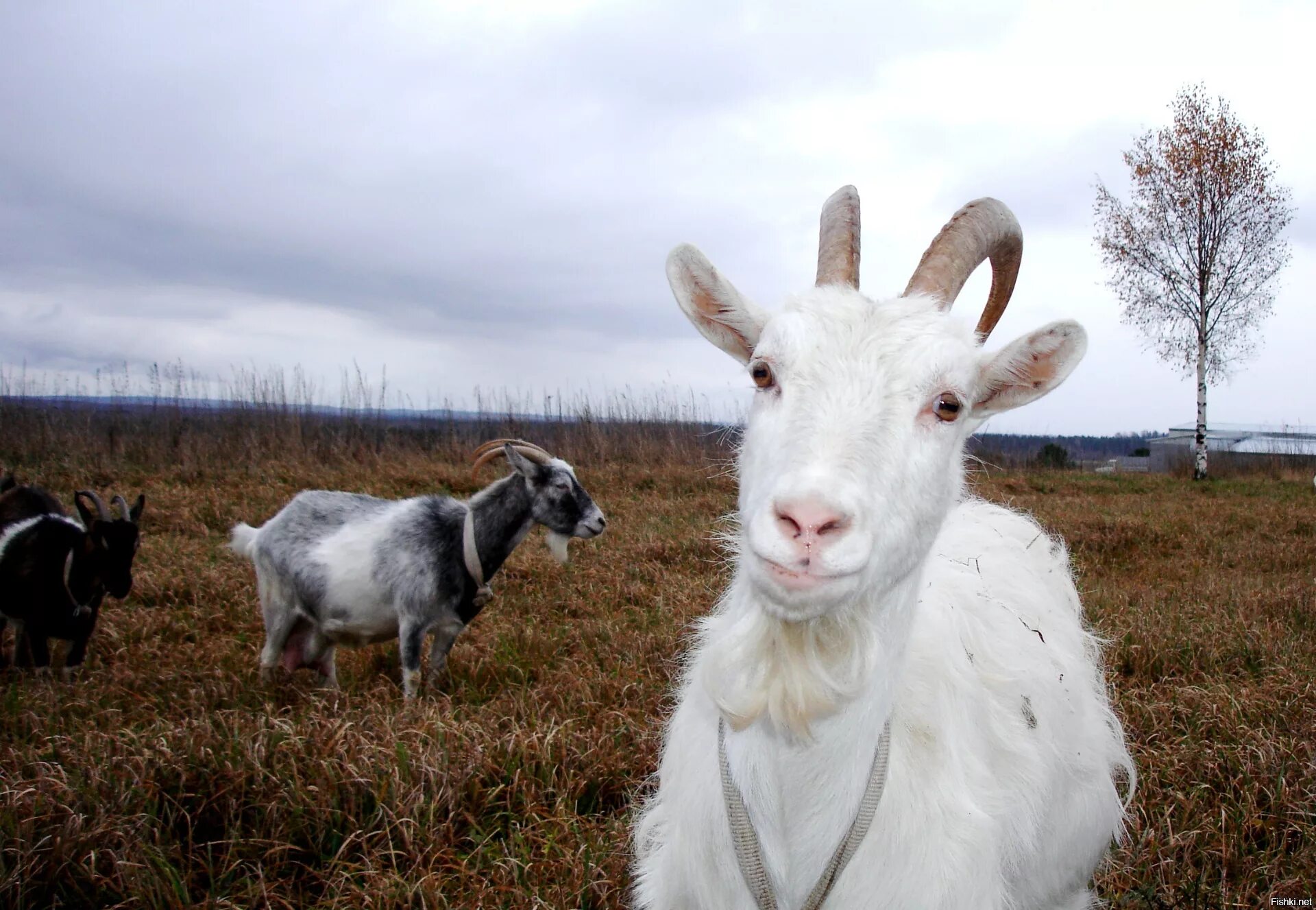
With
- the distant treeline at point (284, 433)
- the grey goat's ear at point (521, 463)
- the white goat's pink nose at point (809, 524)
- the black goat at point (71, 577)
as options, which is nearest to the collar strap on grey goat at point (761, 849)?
the white goat's pink nose at point (809, 524)

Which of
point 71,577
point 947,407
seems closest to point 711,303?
point 947,407

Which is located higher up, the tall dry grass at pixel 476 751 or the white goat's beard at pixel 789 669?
the white goat's beard at pixel 789 669

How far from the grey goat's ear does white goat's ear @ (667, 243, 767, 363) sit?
345 cm

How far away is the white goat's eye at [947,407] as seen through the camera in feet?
5.80

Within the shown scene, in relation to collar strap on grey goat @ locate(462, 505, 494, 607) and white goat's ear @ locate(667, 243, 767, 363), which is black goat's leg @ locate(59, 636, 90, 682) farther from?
white goat's ear @ locate(667, 243, 767, 363)

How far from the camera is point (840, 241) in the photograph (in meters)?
2.10

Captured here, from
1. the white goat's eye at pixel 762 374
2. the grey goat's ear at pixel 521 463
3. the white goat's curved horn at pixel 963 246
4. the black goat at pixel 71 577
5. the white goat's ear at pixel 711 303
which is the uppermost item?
the white goat's curved horn at pixel 963 246

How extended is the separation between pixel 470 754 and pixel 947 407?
2.22 m

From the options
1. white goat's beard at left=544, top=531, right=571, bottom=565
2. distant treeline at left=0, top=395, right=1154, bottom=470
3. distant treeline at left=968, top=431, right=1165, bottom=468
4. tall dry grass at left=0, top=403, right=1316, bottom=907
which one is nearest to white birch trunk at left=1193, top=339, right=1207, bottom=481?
distant treeline at left=968, top=431, right=1165, bottom=468

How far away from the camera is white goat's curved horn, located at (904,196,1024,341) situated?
2.04m

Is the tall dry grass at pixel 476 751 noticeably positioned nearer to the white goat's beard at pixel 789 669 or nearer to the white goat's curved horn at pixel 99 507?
the white goat's curved horn at pixel 99 507

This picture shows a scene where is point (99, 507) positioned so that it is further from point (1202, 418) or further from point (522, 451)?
point (1202, 418)

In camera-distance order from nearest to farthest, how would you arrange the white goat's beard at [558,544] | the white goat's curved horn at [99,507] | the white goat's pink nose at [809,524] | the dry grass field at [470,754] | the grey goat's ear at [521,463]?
the white goat's pink nose at [809,524] < the dry grass field at [470,754] < the white goat's curved horn at [99,507] < the grey goat's ear at [521,463] < the white goat's beard at [558,544]

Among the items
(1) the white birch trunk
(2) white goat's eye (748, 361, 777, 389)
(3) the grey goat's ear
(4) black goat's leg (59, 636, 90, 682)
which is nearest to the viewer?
(2) white goat's eye (748, 361, 777, 389)
